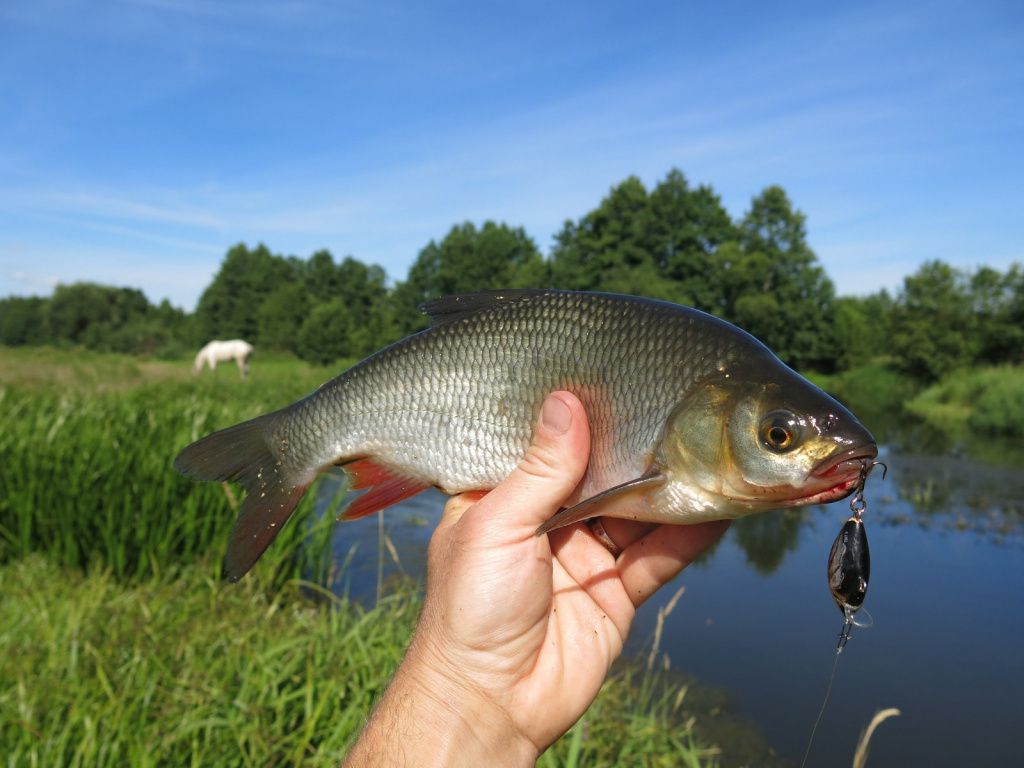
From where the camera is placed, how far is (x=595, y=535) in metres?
2.48

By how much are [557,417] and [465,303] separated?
54cm

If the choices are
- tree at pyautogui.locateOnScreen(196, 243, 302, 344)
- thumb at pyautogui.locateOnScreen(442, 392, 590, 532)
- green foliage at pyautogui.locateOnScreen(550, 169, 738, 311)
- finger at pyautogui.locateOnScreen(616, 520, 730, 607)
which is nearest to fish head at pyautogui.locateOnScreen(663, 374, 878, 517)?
thumb at pyautogui.locateOnScreen(442, 392, 590, 532)

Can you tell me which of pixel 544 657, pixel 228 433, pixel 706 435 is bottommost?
pixel 544 657

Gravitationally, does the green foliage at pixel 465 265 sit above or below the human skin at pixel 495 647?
above

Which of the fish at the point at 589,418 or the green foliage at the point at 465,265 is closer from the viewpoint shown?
the fish at the point at 589,418

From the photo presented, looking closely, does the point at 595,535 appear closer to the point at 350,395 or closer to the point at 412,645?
the point at 412,645

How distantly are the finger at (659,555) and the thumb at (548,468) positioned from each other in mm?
582

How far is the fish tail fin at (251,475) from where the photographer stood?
7.07ft

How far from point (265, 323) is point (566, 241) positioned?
24.5 m

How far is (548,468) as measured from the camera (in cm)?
196

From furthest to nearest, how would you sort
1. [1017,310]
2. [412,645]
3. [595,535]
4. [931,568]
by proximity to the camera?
[1017,310] < [931,568] < [595,535] < [412,645]

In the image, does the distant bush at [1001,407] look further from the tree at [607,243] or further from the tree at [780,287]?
the tree at [607,243]

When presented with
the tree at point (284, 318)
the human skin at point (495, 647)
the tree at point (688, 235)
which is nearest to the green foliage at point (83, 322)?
the tree at point (284, 318)

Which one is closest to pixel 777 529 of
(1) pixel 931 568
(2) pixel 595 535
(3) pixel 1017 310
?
(1) pixel 931 568
